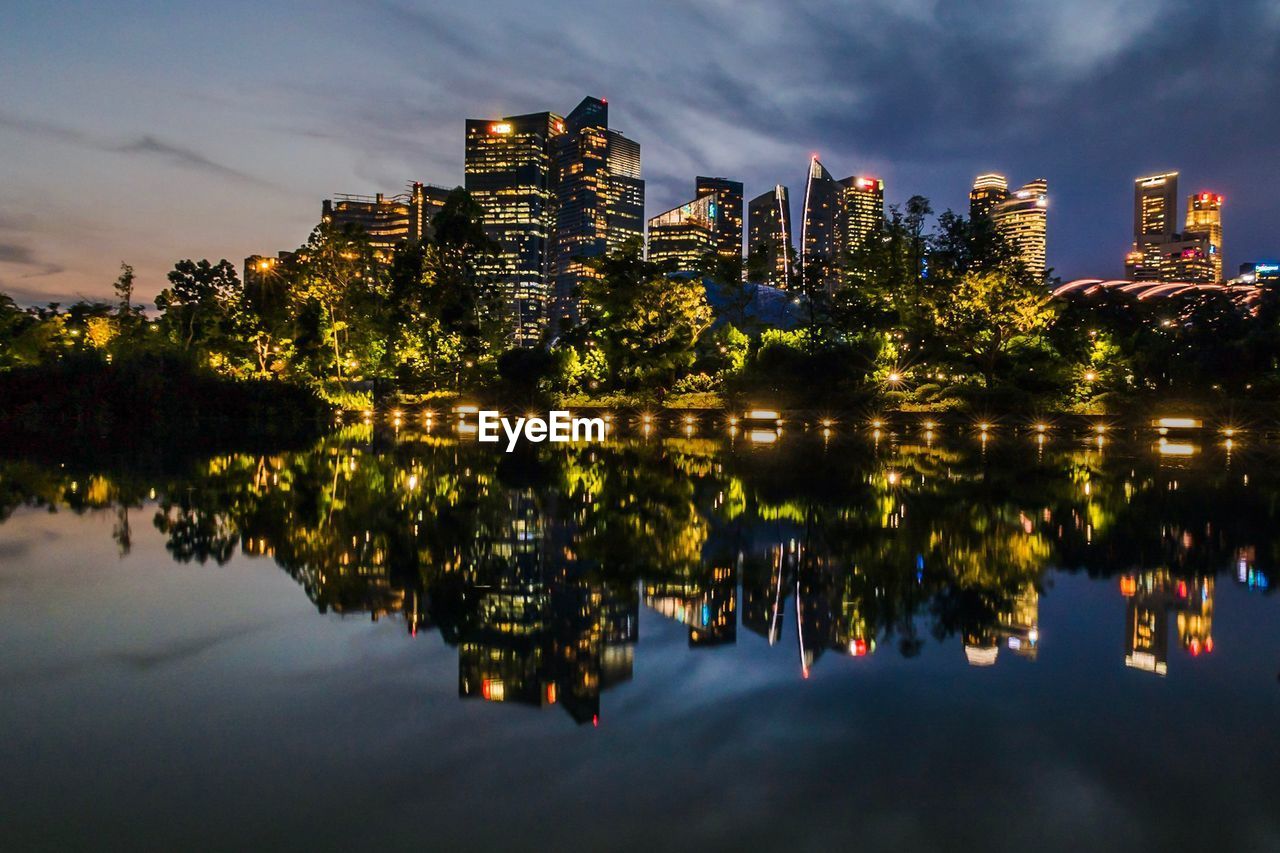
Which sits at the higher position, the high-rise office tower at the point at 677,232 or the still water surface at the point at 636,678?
the high-rise office tower at the point at 677,232

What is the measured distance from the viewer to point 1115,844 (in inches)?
137

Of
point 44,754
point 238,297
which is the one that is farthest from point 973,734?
point 238,297

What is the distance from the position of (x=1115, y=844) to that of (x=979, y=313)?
119ft

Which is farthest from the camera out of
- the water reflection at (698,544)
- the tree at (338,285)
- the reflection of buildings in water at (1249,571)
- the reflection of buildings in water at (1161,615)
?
the tree at (338,285)

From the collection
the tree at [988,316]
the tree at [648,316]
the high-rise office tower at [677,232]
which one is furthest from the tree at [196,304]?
the high-rise office tower at [677,232]

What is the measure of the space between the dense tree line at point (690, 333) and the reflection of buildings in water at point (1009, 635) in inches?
1153

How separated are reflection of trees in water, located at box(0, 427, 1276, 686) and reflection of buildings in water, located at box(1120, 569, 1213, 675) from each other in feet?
1.66

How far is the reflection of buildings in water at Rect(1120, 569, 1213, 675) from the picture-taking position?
6.07 metres

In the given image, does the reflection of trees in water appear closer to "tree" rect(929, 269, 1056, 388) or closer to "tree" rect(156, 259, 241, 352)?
"tree" rect(929, 269, 1056, 388)

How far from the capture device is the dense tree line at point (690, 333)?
119ft

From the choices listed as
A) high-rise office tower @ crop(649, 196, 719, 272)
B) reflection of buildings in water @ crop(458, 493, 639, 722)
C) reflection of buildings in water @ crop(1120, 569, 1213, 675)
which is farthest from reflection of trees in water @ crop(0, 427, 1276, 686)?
high-rise office tower @ crop(649, 196, 719, 272)

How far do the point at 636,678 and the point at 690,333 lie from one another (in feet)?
127

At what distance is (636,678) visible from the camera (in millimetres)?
5441

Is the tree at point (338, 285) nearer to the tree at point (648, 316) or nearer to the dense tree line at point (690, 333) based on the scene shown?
the dense tree line at point (690, 333)
